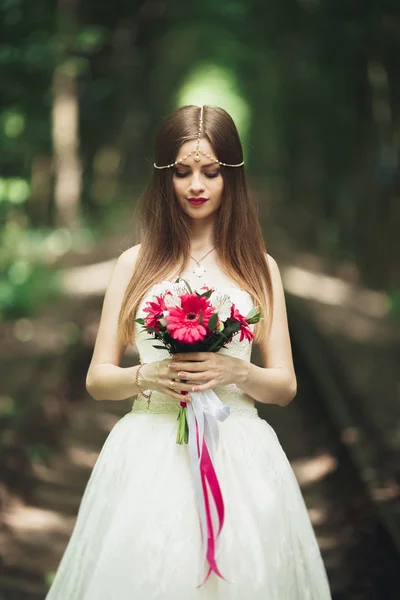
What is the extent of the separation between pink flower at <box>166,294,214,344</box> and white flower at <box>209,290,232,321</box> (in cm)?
7

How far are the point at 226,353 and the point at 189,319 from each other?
1.70ft

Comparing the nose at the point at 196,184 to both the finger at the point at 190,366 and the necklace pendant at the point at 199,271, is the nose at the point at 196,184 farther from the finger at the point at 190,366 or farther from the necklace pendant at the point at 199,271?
the finger at the point at 190,366

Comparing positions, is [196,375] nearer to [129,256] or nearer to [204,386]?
[204,386]

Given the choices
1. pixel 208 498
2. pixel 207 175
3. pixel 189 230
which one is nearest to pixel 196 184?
pixel 207 175

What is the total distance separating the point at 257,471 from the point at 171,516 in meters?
0.35

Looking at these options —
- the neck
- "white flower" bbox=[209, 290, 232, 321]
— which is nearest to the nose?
the neck

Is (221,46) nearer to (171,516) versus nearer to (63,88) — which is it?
(63,88)

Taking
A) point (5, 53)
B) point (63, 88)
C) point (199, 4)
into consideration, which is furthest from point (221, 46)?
point (5, 53)

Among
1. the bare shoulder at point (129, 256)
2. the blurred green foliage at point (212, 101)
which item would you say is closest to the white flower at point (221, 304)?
the bare shoulder at point (129, 256)

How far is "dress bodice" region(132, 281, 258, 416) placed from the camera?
11.8 feet

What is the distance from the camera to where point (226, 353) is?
143 inches

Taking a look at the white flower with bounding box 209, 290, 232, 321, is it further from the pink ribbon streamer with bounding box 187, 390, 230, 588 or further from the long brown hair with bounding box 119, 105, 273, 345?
the long brown hair with bounding box 119, 105, 273, 345

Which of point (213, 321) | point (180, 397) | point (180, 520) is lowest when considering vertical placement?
point (180, 520)

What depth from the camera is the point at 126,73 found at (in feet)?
73.2
